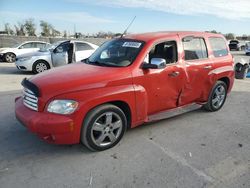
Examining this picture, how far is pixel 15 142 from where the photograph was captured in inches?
156

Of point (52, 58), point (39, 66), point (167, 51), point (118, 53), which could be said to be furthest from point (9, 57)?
point (167, 51)

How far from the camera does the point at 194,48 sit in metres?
4.83

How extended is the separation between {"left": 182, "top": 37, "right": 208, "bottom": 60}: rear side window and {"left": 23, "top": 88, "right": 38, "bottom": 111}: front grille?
2.76 meters

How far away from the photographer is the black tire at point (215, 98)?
533 cm

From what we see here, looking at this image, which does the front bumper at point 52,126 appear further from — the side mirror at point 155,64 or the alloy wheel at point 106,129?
the side mirror at point 155,64

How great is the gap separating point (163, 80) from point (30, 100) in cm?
213

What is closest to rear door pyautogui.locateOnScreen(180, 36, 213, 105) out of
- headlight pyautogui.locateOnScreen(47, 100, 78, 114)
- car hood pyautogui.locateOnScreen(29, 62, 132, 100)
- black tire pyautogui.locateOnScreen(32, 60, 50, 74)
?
car hood pyautogui.locateOnScreen(29, 62, 132, 100)

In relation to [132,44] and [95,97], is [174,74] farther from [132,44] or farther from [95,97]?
[95,97]

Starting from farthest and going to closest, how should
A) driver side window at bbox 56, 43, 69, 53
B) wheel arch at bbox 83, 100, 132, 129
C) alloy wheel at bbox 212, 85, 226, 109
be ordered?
1. driver side window at bbox 56, 43, 69, 53
2. alloy wheel at bbox 212, 85, 226, 109
3. wheel arch at bbox 83, 100, 132, 129

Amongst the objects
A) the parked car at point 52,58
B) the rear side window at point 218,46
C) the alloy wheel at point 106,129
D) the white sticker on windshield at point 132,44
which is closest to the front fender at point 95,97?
the alloy wheel at point 106,129

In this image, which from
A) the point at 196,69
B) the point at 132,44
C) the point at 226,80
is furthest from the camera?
the point at 226,80

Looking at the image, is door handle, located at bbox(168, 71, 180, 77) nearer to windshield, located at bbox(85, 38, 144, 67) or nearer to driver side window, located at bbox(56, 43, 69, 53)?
windshield, located at bbox(85, 38, 144, 67)

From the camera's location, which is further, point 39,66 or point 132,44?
point 39,66

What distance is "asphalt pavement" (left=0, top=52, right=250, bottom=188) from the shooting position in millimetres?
2973
